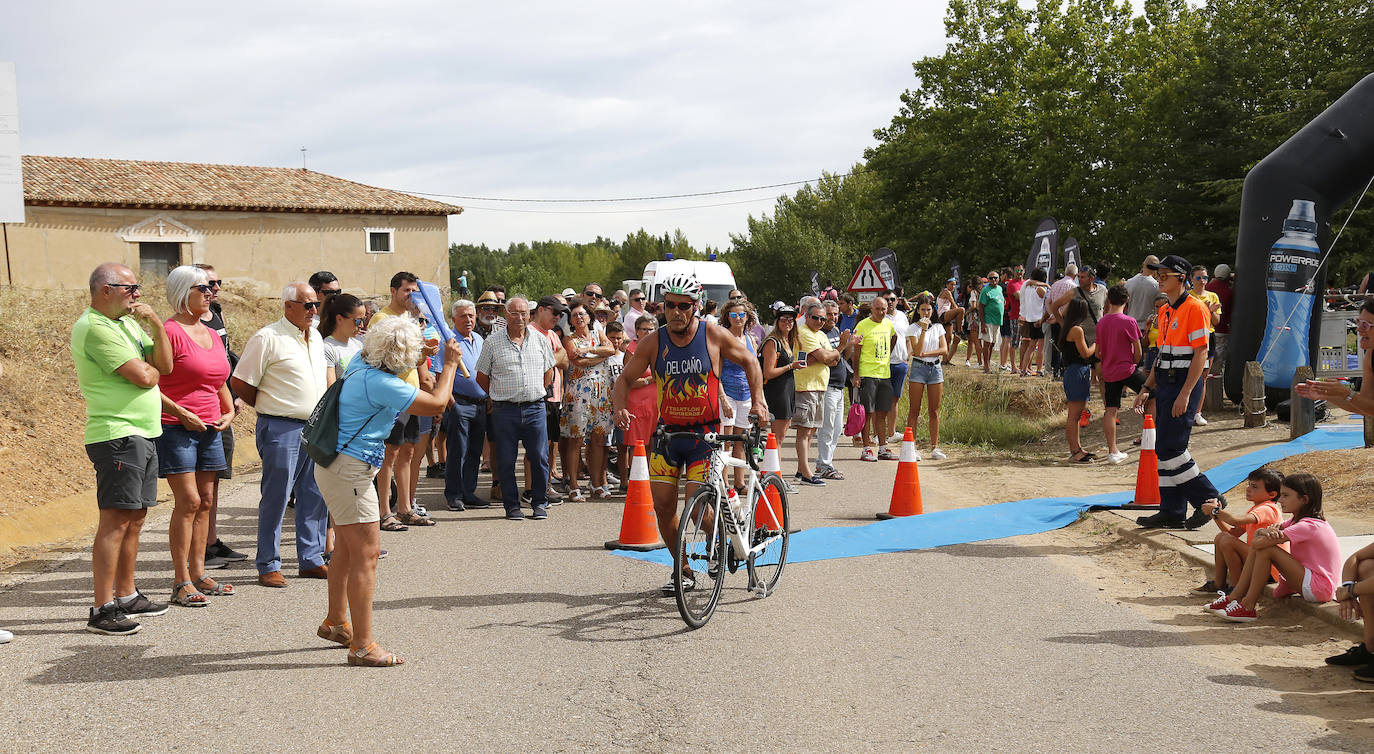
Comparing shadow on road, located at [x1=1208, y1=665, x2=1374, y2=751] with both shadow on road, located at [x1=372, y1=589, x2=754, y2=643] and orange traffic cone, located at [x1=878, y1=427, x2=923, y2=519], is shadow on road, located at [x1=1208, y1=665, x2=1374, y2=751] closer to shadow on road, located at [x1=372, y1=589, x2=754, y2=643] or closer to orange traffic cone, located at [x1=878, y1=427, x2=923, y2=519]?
shadow on road, located at [x1=372, y1=589, x2=754, y2=643]

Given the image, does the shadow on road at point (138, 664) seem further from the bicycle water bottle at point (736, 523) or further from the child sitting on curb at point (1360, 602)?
the child sitting on curb at point (1360, 602)

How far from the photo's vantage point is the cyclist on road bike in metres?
6.91

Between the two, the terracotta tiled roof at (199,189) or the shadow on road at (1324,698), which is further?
the terracotta tiled roof at (199,189)

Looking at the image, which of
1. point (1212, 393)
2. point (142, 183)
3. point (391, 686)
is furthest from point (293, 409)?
point (142, 183)

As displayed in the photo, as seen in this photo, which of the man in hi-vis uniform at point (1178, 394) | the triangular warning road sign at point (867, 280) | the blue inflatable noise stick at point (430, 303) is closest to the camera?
the man in hi-vis uniform at point (1178, 394)

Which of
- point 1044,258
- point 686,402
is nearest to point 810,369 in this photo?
point 686,402

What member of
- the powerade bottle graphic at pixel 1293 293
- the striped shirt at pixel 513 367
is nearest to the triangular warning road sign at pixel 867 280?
the powerade bottle graphic at pixel 1293 293

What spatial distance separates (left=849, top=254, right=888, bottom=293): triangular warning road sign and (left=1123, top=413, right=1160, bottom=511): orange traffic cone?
9.10 meters

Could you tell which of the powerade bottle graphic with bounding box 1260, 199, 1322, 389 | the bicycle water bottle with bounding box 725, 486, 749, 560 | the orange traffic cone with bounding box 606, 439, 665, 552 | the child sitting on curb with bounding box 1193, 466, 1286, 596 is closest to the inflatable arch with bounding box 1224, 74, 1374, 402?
the powerade bottle graphic with bounding box 1260, 199, 1322, 389

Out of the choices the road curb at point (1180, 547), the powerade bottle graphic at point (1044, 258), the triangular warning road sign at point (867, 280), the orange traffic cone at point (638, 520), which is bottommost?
the road curb at point (1180, 547)

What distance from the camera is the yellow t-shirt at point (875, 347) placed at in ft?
46.2

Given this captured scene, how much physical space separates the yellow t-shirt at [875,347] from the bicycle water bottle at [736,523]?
7.55 m

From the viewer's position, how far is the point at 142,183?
40562 mm

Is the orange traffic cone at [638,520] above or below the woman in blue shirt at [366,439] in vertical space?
below
